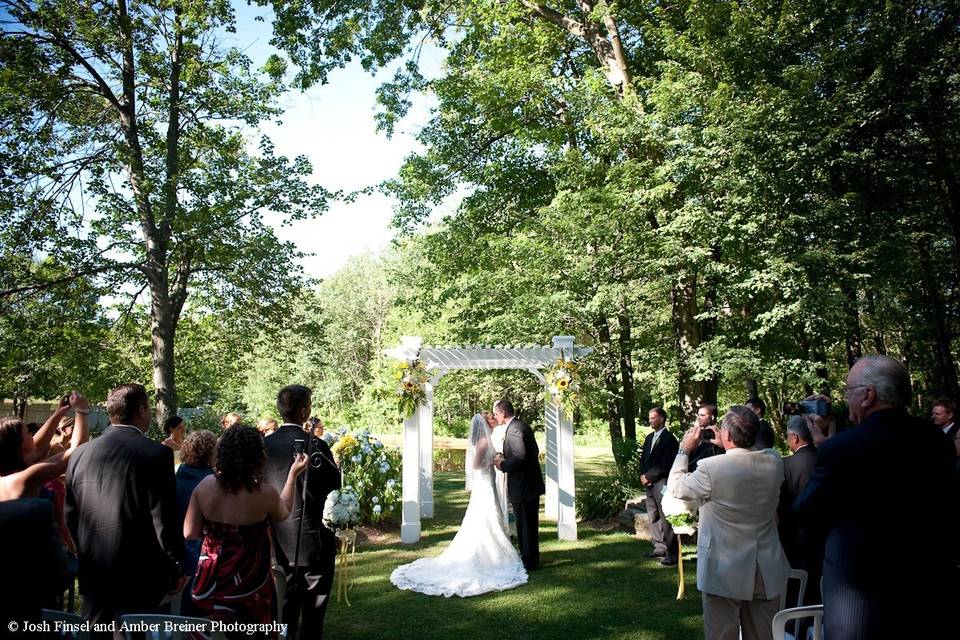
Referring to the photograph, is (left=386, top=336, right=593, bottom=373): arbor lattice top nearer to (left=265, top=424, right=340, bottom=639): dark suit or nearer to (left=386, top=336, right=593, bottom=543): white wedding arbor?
(left=386, top=336, right=593, bottom=543): white wedding arbor

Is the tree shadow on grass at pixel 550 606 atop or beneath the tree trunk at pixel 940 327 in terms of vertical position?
beneath

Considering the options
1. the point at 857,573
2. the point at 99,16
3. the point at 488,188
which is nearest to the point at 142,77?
the point at 99,16

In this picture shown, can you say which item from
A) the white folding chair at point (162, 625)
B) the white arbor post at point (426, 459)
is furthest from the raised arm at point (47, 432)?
the white arbor post at point (426, 459)

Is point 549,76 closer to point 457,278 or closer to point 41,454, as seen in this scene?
point 457,278

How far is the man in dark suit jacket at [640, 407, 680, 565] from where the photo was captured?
891 centimetres

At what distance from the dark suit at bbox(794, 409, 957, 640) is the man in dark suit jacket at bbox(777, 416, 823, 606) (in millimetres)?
1980

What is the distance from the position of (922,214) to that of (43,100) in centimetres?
1880

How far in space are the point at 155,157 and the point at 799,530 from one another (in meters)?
16.1

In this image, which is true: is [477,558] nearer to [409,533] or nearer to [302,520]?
[409,533]

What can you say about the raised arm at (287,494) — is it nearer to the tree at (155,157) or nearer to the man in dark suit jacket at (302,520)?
the man in dark suit jacket at (302,520)

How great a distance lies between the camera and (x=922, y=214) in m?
13.6

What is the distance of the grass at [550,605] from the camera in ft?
20.3

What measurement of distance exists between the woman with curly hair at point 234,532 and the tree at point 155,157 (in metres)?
11.2

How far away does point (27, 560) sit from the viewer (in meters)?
2.05
